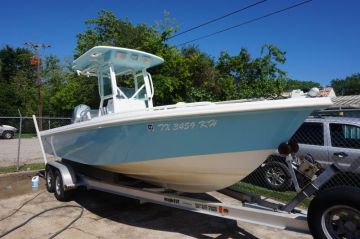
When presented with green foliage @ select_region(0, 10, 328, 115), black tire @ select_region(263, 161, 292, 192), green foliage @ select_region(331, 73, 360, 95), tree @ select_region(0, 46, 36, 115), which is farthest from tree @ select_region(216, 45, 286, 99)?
green foliage @ select_region(331, 73, 360, 95)

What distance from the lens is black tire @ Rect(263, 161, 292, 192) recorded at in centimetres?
806

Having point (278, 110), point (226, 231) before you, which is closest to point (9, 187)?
point (226, 231)

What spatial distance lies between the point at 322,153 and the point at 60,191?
5424mm

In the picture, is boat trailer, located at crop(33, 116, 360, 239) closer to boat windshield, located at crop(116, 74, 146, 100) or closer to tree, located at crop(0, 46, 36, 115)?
boat windshield, located at crop(116, 74, 146, 100)

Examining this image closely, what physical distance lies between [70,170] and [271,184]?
14.5ft

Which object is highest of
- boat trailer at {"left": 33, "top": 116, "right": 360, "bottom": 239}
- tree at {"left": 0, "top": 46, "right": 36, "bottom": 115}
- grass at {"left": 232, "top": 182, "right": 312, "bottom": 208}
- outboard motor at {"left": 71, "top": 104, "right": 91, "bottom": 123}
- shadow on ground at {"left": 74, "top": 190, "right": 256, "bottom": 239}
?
tree at {"left": 0, "top": 46, "right": 36, "bottom": 115}

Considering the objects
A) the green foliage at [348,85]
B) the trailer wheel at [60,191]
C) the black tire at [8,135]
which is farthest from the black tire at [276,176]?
the green foliage at [348,85]

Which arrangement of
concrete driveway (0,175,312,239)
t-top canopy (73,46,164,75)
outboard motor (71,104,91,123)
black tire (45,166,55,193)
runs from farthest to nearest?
black tire (45,166,55,193) → outboard motor (71,104,91,123) → t-top canopy (73,46,164,75) → concrete driveway (0,175,312,239)

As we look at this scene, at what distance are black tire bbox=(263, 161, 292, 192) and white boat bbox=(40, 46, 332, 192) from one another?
132 inches

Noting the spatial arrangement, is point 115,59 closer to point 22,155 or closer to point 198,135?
point 198,135

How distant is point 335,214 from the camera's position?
→ 3.74 meters

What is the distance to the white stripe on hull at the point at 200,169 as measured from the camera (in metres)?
4.53

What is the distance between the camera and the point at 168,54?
806 inches

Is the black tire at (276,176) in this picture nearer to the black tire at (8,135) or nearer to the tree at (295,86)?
the tree at (295,86)
